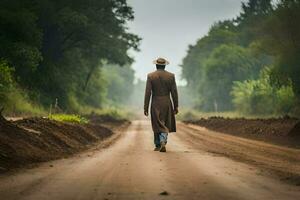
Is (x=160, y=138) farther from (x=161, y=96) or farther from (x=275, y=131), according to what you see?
(x=275, y=131)

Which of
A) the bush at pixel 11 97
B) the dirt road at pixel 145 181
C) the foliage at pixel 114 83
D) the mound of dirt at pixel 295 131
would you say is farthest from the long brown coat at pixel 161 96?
the foliage at pixel 114 83

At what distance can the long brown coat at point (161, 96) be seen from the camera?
1501 cm

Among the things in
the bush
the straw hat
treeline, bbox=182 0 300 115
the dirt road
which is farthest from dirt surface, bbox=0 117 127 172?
treeline, bbox=182 0 300 115

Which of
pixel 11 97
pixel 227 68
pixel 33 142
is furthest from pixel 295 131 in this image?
pixel 227 68

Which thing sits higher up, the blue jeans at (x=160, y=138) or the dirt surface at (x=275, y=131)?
the dirt surface at (x=275, y=131)

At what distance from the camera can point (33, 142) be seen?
13883 mm

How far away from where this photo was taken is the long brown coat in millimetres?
15008

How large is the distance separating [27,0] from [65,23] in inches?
208

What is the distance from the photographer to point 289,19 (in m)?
43.4

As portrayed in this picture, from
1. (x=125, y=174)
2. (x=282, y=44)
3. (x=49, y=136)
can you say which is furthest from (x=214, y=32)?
(x=125, y=174)

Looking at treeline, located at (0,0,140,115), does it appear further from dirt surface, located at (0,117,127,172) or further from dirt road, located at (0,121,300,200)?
dirt road, located at (0,121,300,200)

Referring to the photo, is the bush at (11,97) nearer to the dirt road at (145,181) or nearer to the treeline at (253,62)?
the dirt road at (145,181)

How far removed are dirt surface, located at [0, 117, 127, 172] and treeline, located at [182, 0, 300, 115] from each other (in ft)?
90.3

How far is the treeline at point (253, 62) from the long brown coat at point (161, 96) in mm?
28650
